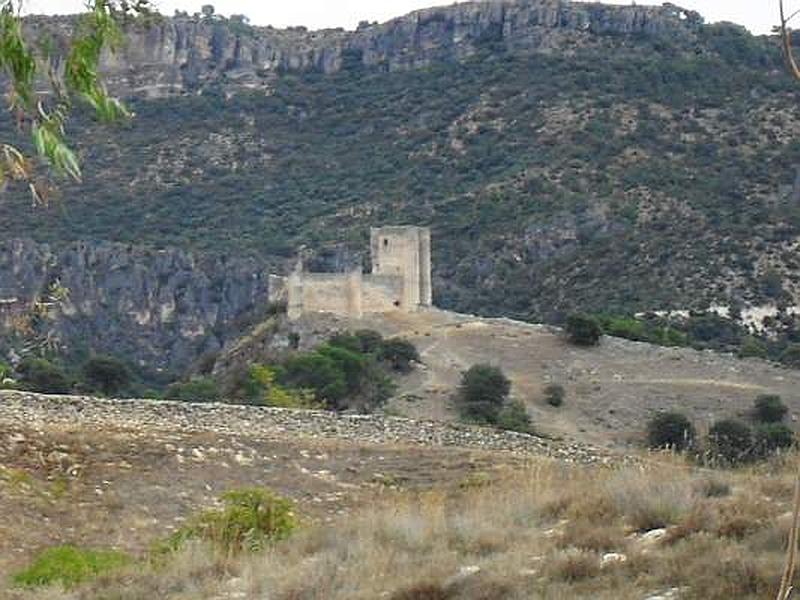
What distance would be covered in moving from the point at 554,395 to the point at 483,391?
2.92m

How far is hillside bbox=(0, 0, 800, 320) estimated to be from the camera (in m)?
64.6

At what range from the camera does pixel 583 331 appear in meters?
47.3

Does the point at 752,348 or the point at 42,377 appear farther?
the point at 752,348

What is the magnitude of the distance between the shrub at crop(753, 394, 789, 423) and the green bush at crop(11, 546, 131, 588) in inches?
1152

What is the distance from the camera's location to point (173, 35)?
10769cm

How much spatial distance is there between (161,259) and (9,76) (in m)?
67.9

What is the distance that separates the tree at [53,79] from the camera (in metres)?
6.19

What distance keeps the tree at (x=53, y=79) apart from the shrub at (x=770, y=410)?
34.9 m

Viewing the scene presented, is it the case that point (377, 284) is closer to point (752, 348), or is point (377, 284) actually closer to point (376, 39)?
point (752, 348)

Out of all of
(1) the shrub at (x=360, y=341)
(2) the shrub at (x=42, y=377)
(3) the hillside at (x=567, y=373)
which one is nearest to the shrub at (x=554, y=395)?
(3) the hillside at (x=567, y=373)

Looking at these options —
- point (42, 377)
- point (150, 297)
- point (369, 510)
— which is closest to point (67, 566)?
point (369, 510)

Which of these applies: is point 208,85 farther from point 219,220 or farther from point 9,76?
point 9,76

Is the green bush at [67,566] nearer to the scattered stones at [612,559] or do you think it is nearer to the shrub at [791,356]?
the scattered stones at [612,559]

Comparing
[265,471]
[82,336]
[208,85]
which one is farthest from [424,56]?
[265,471]
